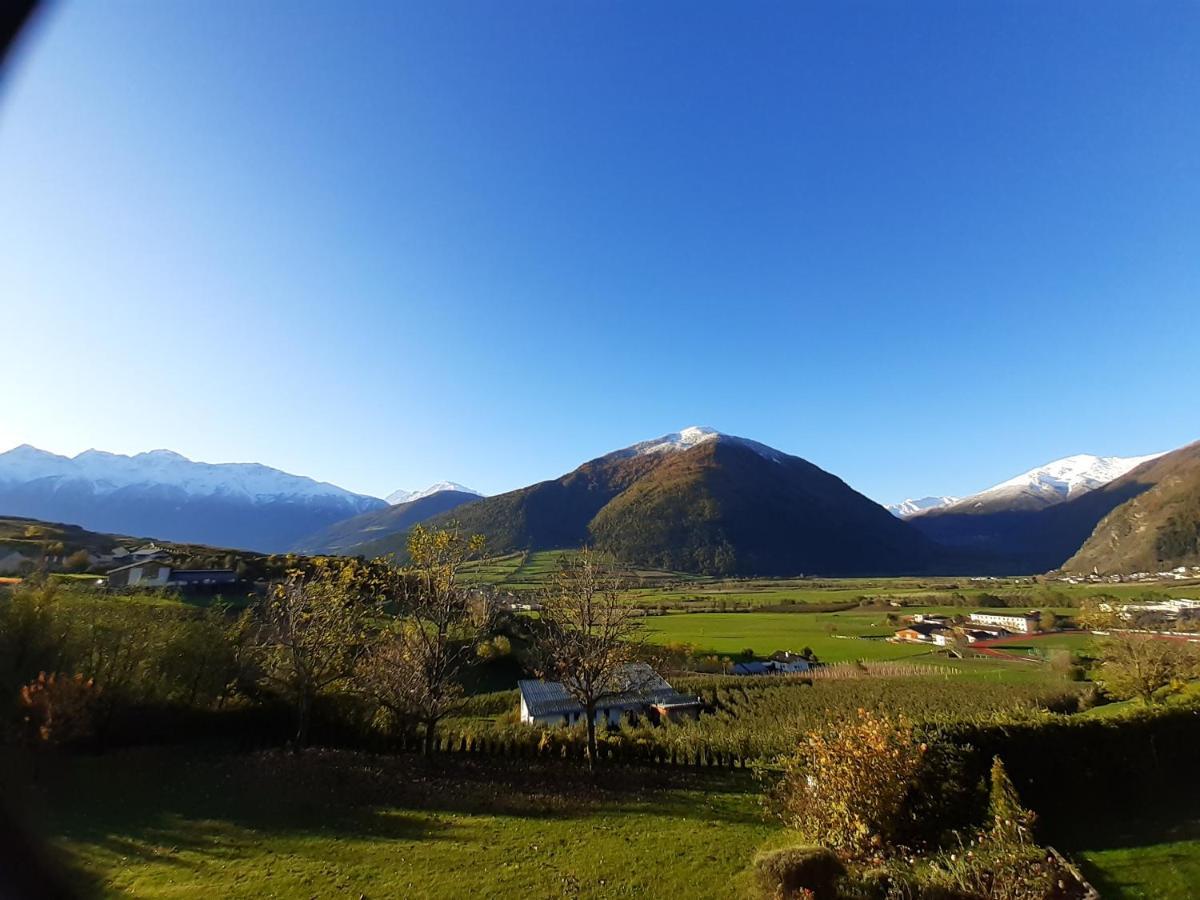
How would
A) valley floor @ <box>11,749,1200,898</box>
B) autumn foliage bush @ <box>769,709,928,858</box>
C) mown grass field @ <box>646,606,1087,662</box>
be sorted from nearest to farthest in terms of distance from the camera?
valley floor @ <box>11,749,1200,898</box>, autumn foliage bush @ <box>769,709,928,858</box>, mown grass field @ <box>646,606,1087,662</box>

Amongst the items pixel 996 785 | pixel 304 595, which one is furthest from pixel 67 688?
pixel 996 785

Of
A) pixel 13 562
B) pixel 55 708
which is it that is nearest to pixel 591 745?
pixel 55 708

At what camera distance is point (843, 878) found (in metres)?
10.3

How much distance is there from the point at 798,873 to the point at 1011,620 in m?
96.8

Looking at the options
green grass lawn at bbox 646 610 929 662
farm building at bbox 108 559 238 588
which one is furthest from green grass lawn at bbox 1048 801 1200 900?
farm building at bbox 108 559 238 588

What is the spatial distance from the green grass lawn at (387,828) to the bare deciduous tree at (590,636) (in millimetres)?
3145

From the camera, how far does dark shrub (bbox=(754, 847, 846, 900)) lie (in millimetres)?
10031

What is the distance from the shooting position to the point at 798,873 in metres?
10.2

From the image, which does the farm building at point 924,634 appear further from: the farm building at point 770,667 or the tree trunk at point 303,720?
the tree trunk at point 303,720

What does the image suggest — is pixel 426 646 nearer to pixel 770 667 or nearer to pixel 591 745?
pixel 591 745

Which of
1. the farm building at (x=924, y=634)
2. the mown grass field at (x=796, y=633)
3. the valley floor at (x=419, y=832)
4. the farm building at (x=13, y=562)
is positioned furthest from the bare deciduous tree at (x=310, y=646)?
the farm building at (x=924, y=634)

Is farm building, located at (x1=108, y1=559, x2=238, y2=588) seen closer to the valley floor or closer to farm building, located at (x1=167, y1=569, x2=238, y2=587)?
farm building, located at (x1=167, y1=569, x2=238, y2=587)

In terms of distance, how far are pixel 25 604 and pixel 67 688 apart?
4494 mm

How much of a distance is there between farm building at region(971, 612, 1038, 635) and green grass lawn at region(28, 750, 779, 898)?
81.8m
